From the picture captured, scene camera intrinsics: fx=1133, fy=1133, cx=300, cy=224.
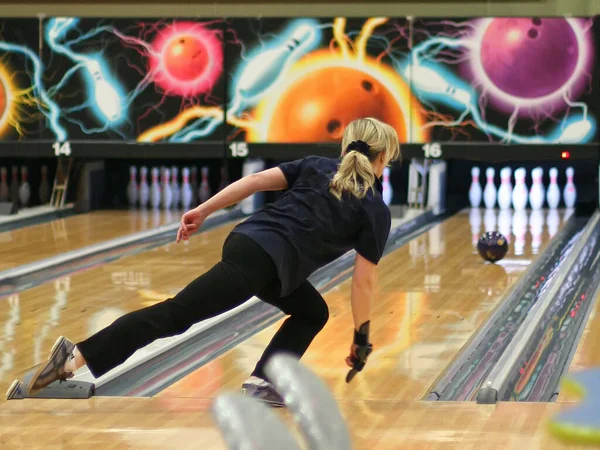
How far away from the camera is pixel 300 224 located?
3.14 m

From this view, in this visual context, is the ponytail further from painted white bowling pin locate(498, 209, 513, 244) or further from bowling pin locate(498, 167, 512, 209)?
bowling pin locate(498, 167, 512, 209)

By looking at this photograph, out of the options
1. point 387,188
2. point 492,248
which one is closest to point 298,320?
point 492,248

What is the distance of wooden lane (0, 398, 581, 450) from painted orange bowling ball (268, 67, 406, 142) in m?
5.51

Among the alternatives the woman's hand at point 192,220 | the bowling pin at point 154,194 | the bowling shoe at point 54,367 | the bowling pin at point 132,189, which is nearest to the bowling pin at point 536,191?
the bowling pin at point 154,194

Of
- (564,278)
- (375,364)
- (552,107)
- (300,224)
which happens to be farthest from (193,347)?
(552,107)

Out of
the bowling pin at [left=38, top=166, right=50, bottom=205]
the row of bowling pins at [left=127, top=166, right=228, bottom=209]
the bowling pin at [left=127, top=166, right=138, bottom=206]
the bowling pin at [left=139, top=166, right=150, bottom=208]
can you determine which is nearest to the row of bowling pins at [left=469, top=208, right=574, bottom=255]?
the row of bowling pins at [left=127, top=166, right=228, bottom=209]

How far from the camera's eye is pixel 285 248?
3104mm

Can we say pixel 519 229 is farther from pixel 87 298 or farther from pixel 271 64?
pixel 87 298

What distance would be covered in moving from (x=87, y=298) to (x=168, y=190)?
3.93 meters

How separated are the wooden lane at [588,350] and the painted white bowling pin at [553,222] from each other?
9.40 feet

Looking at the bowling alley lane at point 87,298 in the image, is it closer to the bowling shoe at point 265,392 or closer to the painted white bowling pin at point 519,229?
the bowling shoe at point 265,392

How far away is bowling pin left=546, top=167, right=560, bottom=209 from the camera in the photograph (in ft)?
29.8

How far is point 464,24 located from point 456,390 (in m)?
5.43

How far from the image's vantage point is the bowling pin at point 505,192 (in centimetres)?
916
